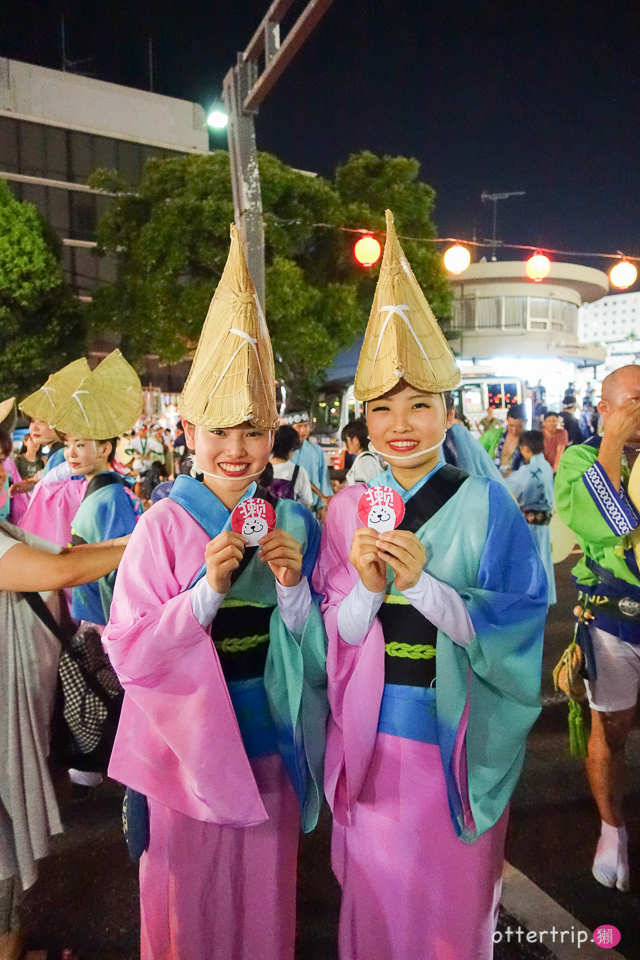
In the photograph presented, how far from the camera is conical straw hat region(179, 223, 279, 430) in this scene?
82.2 inches

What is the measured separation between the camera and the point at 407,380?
2020mm

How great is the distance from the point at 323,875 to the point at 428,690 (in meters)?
1.88

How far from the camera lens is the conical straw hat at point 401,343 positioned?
2.03 metres

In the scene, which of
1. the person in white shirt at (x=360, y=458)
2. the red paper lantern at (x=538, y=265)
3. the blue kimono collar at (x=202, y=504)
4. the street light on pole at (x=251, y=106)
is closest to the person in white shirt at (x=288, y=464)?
the person in white shirt at (x=360, y=458)

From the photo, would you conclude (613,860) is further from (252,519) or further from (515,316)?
(515,316)

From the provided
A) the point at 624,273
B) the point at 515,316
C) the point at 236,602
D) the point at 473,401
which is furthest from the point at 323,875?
the point at 515,316

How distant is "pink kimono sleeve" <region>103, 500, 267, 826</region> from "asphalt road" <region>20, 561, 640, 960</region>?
1.28m

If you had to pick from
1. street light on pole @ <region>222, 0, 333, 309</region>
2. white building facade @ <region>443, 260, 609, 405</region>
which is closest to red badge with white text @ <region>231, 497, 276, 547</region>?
street light on pole @ <region>222, 0, 333, 309</region>

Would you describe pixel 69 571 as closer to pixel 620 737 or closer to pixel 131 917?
pixel 131 917

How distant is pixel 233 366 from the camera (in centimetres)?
211

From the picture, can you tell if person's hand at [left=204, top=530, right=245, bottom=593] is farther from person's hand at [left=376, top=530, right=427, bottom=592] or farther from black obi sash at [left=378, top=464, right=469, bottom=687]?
black obi sash at [left=378, top=464, right=469, bottom=687]

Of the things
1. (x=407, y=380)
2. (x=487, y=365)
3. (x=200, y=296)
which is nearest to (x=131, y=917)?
(x=407, y=380)

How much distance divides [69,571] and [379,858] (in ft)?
4.56

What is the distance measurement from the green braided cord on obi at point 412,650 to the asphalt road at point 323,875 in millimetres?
1622
